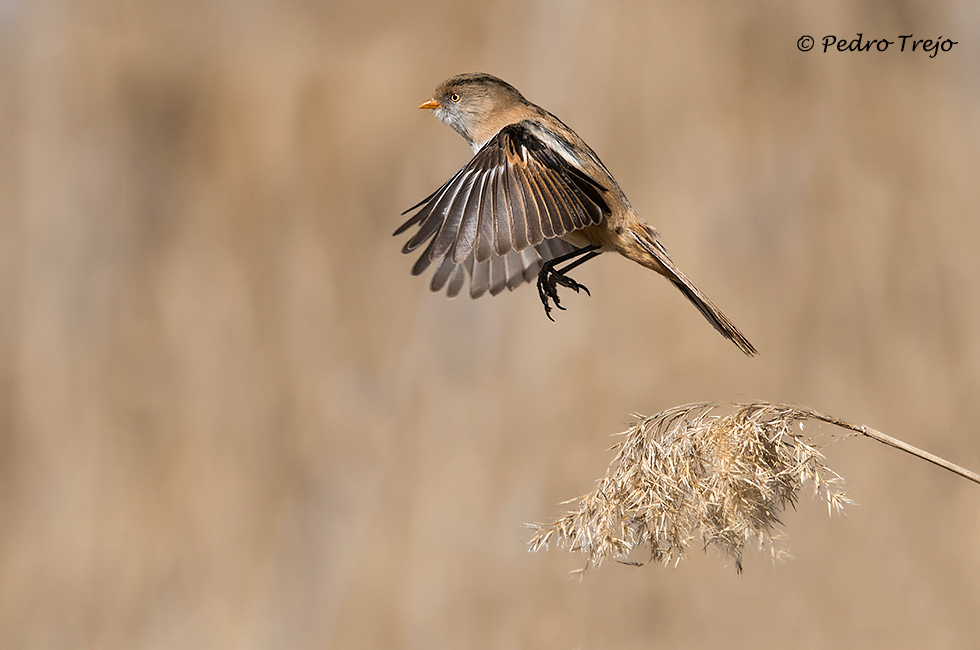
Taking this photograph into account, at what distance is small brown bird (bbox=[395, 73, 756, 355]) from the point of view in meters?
2.13

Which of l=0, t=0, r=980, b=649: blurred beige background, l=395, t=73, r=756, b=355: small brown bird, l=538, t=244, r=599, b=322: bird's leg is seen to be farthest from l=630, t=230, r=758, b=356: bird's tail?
l=0, t=0, r=980, b=649: blurred beige background

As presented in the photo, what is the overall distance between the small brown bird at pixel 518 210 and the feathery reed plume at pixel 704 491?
0.64 ft

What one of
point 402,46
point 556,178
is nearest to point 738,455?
point 556,178

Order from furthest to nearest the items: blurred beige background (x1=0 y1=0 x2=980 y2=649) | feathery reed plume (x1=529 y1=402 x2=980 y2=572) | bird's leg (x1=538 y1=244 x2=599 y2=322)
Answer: blurred beige background (x1=0 y1=0 x2=980 y2=649) → bird's leg (x1=538 y1=244 x2=599 y2=322) → feathery reed plume (x1=529 y1=402 x2=980 y2=572)

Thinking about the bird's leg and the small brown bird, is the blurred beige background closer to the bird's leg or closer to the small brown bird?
the small brown bird

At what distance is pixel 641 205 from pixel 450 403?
1.71 metres

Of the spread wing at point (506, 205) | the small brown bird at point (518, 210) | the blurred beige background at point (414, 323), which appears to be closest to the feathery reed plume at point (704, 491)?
the small brown bird at point (518, 210)

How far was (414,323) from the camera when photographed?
5625 millimetres

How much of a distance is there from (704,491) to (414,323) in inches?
150

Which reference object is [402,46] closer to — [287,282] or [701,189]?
[287,282]

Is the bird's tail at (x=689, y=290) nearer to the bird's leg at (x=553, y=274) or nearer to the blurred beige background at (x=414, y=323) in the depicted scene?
the bird's leg at (x=553, y=274)

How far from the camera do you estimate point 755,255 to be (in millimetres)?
5586

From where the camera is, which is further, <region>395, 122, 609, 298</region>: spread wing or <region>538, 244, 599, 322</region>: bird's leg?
<region>538, 244, 599, 322</region>: bird's leg

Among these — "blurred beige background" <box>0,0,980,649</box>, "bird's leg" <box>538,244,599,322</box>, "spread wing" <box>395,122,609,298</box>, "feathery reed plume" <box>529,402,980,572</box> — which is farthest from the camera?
"blurred beige background" <box>0,0,980,649</box>
